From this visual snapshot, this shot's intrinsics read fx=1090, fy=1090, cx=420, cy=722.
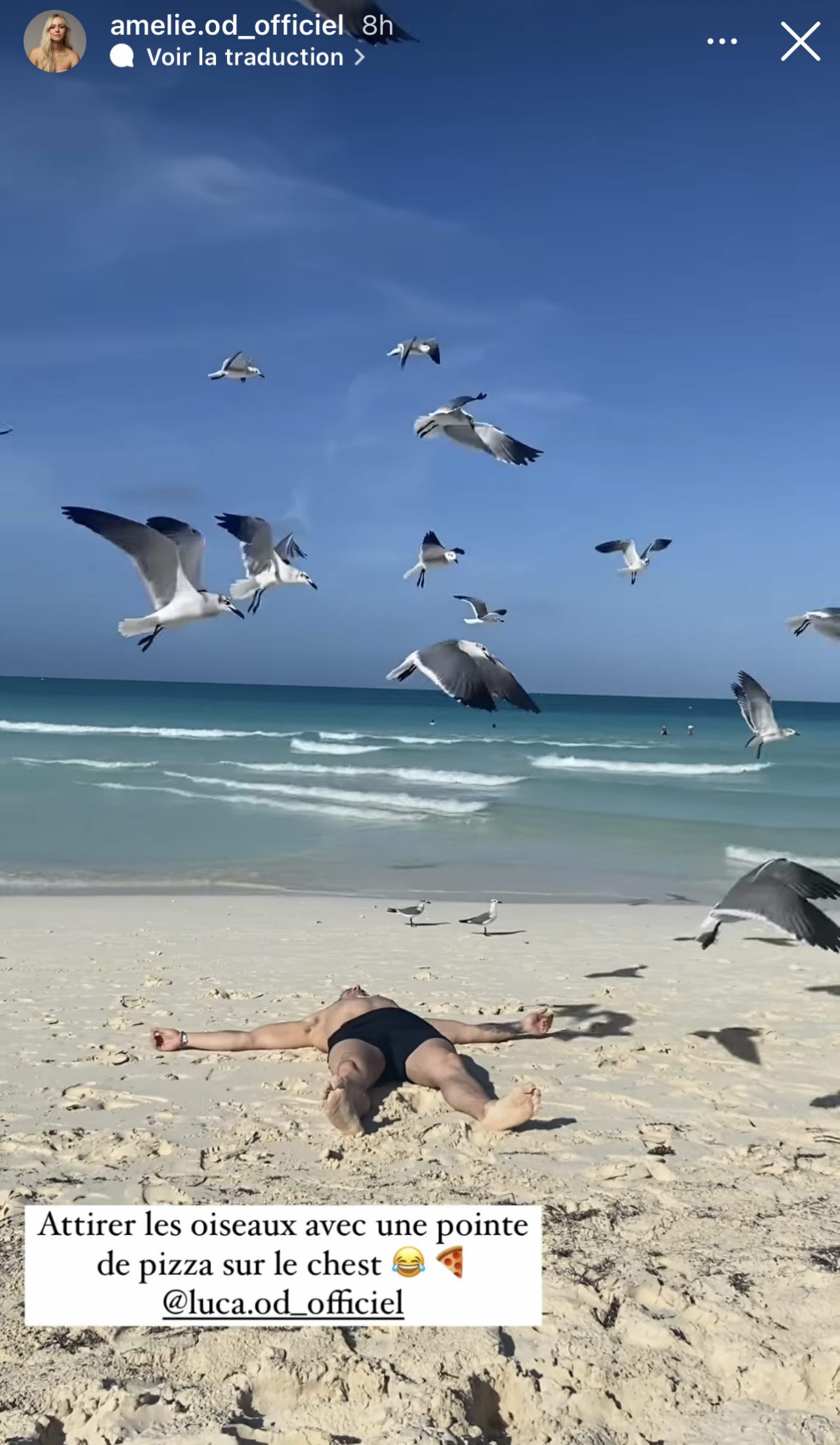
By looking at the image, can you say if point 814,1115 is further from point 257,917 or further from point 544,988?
point 257,917

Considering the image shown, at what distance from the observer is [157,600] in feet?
19.8

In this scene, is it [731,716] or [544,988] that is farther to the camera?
[731,716]

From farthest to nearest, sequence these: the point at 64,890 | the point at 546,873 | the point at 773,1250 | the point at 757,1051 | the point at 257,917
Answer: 1. the point at 546,873
2. the point at 64,890
3. the point at 257,917
4. the point at 757,1051
5. the point at 773,1250

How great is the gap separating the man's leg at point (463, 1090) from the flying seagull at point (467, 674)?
1705mm

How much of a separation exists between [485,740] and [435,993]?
34844mm

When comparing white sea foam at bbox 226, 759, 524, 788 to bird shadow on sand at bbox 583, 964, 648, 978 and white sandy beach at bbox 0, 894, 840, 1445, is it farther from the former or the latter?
white sandy beach at bbox 0, 894, 840, 1445

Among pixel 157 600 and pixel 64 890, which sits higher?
pixel 157 600

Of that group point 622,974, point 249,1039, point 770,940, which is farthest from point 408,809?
point 249,1039

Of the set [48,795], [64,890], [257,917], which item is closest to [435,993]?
[257,917]

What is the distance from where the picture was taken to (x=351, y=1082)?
185 inches

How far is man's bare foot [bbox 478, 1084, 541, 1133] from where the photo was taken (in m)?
4.45

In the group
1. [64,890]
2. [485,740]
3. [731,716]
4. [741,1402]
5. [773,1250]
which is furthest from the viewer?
[731,716]

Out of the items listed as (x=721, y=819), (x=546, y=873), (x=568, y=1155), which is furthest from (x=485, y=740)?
(x=568, y=1155)

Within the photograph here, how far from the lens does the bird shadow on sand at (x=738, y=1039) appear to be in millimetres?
5828
